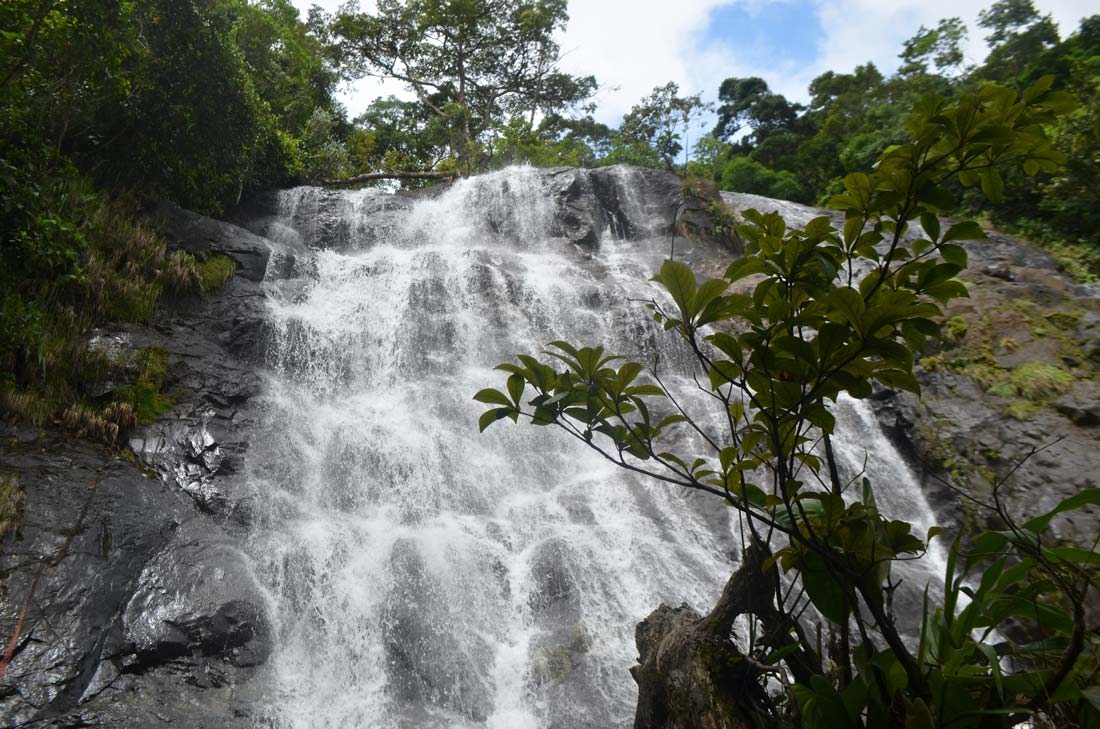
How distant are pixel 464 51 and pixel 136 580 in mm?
21830

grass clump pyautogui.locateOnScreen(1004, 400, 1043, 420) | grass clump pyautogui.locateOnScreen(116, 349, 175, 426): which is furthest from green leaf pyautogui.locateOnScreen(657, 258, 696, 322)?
grass clump pyautogui.locateOnScreen(1004, 400, 1043, 420)

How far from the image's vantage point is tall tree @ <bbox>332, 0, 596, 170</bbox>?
20797 mm

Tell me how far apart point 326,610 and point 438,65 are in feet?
71.8

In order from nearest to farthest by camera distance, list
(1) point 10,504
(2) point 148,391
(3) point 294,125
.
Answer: (1) point 10,504
(2) point 148,391
(3) point 294,125

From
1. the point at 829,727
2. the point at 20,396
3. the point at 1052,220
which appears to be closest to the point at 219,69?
the point at 20,396

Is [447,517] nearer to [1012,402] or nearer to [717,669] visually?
[717,669]

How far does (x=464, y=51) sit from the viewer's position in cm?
2192

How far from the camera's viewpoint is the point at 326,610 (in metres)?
5.43

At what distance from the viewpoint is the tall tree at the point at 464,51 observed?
20797mm

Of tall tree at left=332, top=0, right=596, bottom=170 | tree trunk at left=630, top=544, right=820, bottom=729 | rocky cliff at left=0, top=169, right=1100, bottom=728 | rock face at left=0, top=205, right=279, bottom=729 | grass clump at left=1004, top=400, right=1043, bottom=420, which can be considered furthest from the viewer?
tall tree at left=332, top=0, right=596, bottom=170

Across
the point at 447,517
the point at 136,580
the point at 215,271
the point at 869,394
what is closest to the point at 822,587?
the point at 869,394

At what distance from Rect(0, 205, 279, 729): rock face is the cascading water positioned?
35cm

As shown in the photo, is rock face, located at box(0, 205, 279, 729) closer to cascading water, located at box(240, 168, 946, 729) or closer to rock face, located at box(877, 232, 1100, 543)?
cascading water, located at box(240, 168, 946, 729)

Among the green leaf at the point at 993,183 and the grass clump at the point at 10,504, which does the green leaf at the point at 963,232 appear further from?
the grass clump at the point at 10,504
